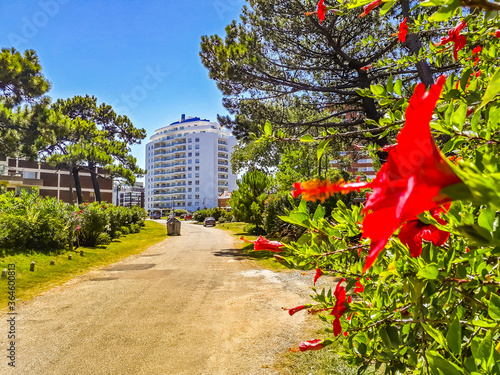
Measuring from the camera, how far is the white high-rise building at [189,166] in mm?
79250

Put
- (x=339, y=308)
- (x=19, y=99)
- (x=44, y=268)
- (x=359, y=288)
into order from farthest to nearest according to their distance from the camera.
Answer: (x=19, y=99) → (x=44, y=268) → (x=359, y=288) → (x=339, y=308)

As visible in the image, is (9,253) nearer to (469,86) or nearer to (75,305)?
(75,305)

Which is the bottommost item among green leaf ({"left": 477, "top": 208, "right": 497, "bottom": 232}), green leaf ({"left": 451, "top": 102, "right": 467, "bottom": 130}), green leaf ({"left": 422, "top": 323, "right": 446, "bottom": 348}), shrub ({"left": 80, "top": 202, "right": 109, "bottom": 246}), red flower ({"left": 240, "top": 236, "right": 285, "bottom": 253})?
shrub ({"left": 80, "top": 202, "right": 109, "bottom": 246})

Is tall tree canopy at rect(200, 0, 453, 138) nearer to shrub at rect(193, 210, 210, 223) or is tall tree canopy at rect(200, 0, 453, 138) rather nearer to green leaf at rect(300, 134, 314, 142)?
green leaf at rect(300, 134, 314, 142)

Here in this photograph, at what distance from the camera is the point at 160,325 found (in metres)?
4.40

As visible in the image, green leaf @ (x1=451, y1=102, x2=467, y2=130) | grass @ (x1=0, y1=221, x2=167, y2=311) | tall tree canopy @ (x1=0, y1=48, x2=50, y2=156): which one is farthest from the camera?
tall tree canopy @ (x1=0, y1=48, x2=50, y2=156)

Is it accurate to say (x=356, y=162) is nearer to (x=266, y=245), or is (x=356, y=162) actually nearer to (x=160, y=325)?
(x=160, y=325)

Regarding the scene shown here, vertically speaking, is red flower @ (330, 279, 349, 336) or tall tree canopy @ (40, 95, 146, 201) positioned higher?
tall tree canopy @ (40, 95, 146, 201)

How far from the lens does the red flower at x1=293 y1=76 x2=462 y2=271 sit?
0.30 meters

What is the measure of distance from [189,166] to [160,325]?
256 feet

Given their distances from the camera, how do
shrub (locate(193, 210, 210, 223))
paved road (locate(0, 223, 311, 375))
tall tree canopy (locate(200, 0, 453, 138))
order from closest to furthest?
1. paved road (locate(0, 223, 311, 375))
2. tall tree canopy (locate(200, 0, 453, 138))
3. shrub (locate(193, 210, 210, 223))

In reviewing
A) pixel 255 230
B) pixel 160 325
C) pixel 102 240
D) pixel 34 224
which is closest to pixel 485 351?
pixel 160 325

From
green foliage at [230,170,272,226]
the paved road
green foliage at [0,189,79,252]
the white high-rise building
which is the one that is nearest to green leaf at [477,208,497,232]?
the paved road

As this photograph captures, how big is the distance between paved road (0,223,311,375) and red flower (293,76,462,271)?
3.25 metres
